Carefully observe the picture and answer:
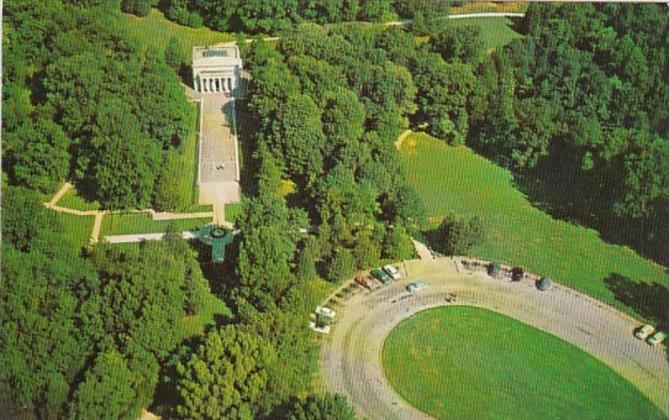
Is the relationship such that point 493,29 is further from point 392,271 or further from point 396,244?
point 392,271

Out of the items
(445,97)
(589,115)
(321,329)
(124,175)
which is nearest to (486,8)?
(445,97)

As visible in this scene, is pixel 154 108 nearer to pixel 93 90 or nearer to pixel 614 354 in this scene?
pixel 93 90

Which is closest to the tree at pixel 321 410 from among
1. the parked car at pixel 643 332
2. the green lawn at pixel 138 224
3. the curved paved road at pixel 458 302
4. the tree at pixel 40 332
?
the curved paved road at pixel 458 302

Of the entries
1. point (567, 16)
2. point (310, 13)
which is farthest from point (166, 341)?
point (567, 16)

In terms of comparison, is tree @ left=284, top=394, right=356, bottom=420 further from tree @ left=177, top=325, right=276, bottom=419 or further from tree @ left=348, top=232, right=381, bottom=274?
tree @ left=348, top=232, right=381, bottom=274

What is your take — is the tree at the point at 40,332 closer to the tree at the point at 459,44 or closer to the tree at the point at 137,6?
the tree at the point at 137,6

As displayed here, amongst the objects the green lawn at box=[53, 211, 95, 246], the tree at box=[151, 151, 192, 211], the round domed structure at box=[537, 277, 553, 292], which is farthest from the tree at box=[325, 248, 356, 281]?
the green lawn at box=[53, 211, 95, 246]
